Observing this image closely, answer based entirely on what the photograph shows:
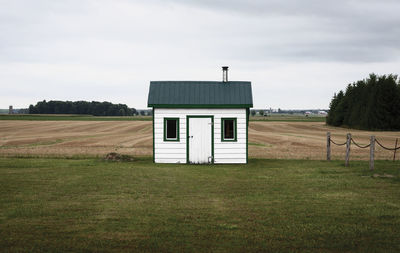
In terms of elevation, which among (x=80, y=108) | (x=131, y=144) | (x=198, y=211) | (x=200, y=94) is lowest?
(x=131, y=144)

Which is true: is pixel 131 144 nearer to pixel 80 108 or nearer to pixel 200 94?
pixel 200 94

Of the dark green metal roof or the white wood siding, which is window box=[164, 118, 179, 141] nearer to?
the white wood siding

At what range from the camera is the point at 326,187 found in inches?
518

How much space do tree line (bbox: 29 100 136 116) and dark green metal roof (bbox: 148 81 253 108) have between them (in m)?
152

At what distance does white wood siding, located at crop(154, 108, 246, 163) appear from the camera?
806 inches

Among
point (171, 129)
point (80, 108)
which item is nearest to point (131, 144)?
point (171, 129)

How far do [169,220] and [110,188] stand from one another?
4.55 m

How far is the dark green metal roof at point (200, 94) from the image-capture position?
20.5 metres

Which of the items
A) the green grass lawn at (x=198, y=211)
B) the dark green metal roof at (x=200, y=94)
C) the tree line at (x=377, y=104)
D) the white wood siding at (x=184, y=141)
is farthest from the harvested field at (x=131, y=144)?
A: the tree line at (x=377, y=104)

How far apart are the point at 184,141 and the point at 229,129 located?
8.06ft

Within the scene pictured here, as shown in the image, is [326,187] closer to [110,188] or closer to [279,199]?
[279,199]

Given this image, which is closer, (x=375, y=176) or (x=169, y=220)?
(x=169, y=220)

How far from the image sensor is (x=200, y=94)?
21.1 metres

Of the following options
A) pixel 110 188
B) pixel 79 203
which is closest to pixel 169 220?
pixel 79 203
